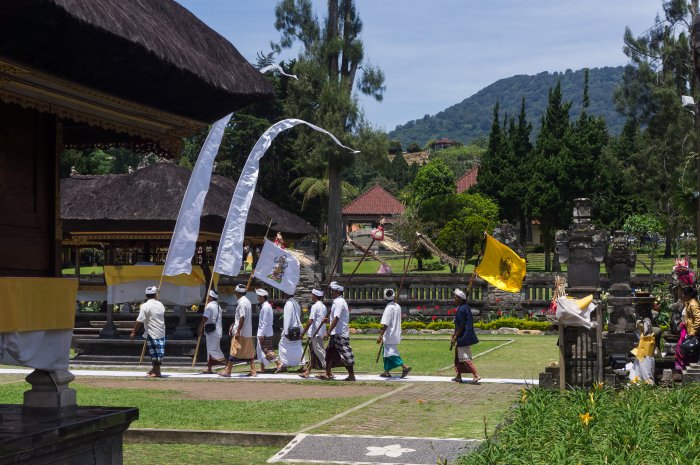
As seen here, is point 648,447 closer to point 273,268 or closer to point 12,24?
point 12,24

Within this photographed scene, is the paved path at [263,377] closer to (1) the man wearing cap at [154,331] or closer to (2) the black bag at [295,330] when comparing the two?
(1) the man wearing cap at [154,331]

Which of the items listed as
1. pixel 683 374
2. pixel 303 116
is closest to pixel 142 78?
pixel 683 374

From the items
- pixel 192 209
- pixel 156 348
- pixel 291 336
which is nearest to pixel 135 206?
pixel 156 348

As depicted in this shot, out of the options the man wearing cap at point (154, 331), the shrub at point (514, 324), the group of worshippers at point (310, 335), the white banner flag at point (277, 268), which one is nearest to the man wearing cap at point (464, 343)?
the group of worshippers at point (310, 335)

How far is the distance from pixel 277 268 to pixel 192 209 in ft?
10.4

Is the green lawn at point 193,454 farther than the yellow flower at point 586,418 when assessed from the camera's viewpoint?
Yes

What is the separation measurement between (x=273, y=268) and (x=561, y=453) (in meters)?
12.3

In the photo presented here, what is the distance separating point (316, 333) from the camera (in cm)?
1983

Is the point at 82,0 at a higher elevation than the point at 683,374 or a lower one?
higher

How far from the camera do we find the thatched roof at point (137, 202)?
23.8m

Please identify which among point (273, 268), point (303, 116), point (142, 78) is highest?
point (303, 116)

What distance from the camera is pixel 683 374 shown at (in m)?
13.6

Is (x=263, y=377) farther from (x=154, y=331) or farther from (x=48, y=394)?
(x=48, y=394)

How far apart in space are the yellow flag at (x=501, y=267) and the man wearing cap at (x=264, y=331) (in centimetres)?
441
